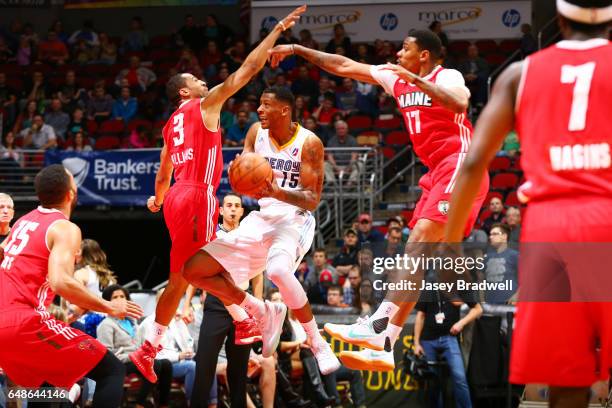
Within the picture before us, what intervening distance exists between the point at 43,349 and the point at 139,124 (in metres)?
12.8

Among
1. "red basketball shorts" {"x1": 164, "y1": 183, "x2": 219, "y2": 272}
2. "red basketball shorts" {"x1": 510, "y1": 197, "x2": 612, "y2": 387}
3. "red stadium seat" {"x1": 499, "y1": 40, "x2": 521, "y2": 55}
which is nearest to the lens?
"red basketball shorts" {"x1": 510, "y1": 197, "x2": 612, "y2": 387}

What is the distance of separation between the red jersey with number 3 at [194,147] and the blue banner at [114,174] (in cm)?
821

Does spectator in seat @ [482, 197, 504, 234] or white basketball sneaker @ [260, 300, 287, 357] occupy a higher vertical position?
spectator in seat @ [482, 197, 504, 234]

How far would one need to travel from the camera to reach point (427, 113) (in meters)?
7.45

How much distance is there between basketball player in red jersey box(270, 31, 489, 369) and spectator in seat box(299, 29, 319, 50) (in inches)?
489

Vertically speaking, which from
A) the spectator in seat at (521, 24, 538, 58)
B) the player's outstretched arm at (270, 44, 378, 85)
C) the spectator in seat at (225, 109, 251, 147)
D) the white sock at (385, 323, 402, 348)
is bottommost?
the white sock at (385, 323, 402, 348)

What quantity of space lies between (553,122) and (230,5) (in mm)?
21028

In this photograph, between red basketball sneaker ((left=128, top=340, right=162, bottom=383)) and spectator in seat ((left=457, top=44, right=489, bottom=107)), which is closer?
red basketball sneaker ((left=128, top=340, right=162, bottom=383))

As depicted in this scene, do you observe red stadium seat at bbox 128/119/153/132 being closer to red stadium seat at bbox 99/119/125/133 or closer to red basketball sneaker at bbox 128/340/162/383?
red stadium seat at bbox 99/119/125/133

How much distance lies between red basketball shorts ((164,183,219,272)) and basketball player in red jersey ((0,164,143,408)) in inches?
48.5

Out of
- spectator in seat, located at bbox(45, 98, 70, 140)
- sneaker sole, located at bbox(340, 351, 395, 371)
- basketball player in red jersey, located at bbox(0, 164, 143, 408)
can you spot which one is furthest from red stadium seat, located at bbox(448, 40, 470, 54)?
basketball player in red jersey, located at bbox(0, 164, 143, 408)

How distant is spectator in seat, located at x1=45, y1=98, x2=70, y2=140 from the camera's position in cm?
1964

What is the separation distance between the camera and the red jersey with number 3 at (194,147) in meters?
8.12

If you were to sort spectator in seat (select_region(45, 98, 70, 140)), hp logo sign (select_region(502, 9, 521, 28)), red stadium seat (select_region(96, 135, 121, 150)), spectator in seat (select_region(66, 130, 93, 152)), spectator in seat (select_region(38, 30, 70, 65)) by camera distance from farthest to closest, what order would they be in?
spectator in seat (select_region(38, 30, 70, 65)), hp logo sign (select_region(502, 9, 521, 28)), spectator in seat (select_region(45, 98, 70, 140)), red stadium seat (select_region(96, 135, 121, 150)), spectator in seat (select_region(66, 130, 93, 152))
